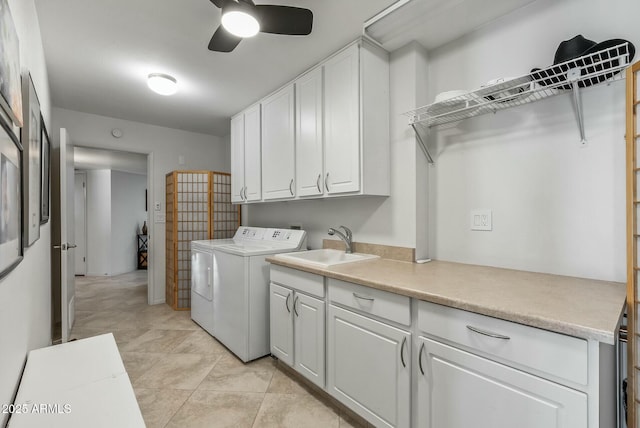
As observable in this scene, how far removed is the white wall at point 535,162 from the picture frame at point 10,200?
80.6 inches

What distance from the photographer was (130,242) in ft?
20.6

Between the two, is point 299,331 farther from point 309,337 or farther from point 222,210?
point 222,210

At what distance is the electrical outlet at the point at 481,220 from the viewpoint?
175cm

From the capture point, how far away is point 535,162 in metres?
1.58

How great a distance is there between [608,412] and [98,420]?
1588 mm

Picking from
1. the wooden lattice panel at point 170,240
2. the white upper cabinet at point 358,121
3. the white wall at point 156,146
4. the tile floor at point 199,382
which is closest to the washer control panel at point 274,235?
the white upper cabinet at point 358,121

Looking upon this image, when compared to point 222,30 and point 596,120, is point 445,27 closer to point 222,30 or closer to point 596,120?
point 596,120

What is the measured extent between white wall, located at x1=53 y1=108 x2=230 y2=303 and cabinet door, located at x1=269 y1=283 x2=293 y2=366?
2476 mm

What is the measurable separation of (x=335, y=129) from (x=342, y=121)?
3.3 inches

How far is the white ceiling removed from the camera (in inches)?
66.7

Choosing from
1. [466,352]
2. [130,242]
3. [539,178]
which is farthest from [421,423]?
[130,242]

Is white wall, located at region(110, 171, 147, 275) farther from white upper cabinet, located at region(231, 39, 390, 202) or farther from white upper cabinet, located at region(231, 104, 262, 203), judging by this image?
white upper cabinet, located at region(231, 39, 390, 202)

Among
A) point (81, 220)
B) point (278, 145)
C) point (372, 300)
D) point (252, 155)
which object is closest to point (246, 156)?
point (252, 155)

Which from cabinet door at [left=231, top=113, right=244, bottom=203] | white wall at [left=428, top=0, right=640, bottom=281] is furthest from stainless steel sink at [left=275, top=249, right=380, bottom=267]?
cabinet door at [left=231, top=113, right=244, bottom=203]
